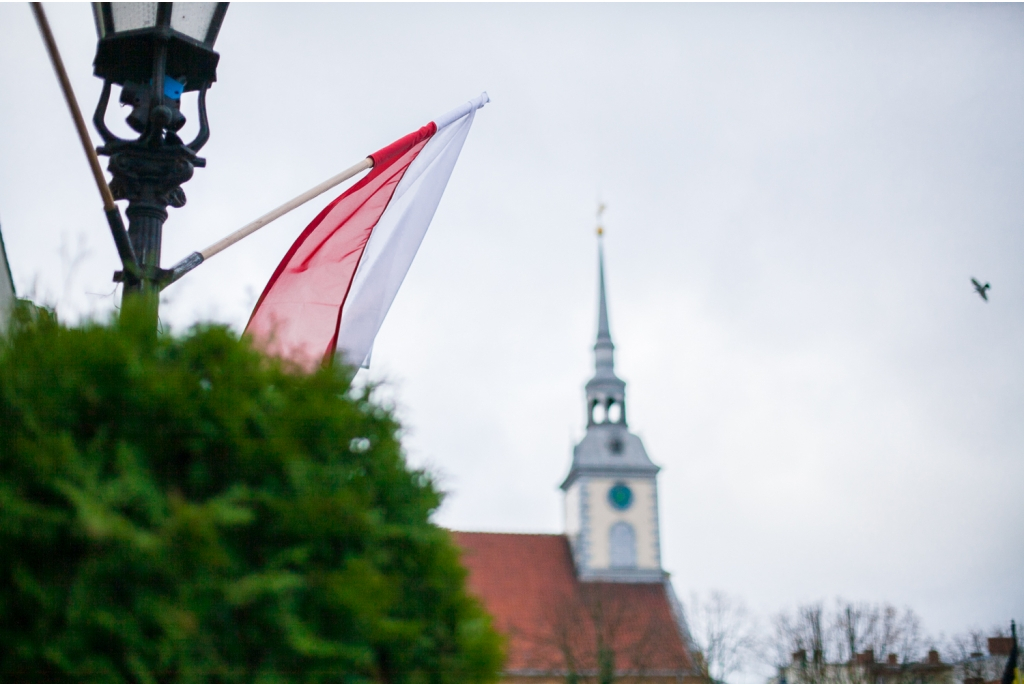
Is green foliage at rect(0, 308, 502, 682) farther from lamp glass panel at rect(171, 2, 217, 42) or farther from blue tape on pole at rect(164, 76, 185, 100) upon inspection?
lamp glass panel at rect(171, 2, 217, 42)

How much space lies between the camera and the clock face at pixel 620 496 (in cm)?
4844

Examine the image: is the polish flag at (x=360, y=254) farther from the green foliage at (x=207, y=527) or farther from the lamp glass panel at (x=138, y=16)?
the green foliage at (x=207, y=527)

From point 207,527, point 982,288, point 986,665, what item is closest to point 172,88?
point 207,527

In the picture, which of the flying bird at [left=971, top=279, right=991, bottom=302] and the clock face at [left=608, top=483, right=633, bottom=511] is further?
the clock face at [left=608, top=483, right=633, bottom=511]

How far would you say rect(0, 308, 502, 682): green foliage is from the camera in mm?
2291

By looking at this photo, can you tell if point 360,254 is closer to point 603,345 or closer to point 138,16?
point 138,16

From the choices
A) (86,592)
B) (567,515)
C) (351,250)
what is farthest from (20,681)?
(567,515)

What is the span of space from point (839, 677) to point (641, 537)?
10.6 m

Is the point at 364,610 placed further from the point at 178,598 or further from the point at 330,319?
the point at 330,319

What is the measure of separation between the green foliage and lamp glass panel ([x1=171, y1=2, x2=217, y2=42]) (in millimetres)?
2714

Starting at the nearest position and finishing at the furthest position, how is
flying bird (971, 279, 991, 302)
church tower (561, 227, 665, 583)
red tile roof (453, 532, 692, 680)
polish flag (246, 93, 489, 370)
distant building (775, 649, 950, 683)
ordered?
polish flag (246, 93, 489, 370)
flying bird (971, 279, 991, 302)
red tile roof (453, 532, 692, 680)
distant building (775, 649, 950, 683)
church tower (561, 227, 665, 583)

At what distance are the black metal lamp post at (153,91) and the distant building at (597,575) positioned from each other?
3817 centimetres

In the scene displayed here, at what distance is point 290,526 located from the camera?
251 centimetres

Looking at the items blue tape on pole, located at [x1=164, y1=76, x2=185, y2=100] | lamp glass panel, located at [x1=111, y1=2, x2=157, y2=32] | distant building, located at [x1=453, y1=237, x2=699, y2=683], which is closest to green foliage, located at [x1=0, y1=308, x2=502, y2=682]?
blue tape on pole, located at [x1=164, y1=76, x2=185, y2=100]
